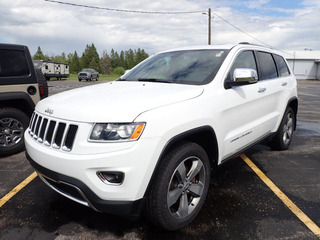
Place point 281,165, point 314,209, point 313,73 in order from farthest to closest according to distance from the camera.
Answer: point 313,73 → point 281,165 → point 314,209

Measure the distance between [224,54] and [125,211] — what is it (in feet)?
7.10

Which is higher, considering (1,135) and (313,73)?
(1,135)

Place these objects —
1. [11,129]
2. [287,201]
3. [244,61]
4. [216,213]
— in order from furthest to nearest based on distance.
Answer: [11,129], [244,61], [287,201], [216,213]

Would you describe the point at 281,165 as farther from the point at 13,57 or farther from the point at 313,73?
the point at 313,73

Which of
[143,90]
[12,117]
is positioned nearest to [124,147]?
[143,90]

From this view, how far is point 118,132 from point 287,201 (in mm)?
2204

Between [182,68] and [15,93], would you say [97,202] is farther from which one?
[15,93]

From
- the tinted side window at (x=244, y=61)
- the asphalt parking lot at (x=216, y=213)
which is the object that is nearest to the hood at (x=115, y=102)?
the tinted side window at (x=244, y=61)

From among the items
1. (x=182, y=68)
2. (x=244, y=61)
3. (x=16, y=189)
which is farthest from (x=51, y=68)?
(x=244, y=61)

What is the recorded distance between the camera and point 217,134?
2729 millimetres

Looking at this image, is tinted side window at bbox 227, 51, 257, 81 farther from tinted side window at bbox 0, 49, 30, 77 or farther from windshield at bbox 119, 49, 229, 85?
tinted side window at bbox 0, 49, 30, 77

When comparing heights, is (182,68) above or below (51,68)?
above

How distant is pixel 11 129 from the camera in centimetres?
466

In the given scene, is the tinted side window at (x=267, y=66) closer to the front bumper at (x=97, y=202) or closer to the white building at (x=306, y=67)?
the front bumper at (x=97, y=202)
